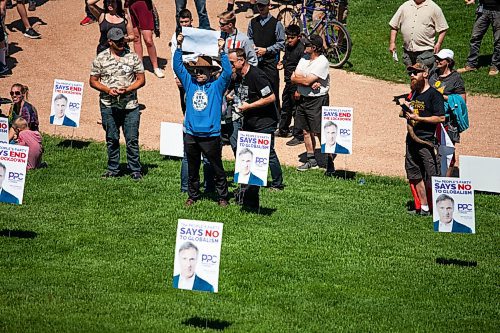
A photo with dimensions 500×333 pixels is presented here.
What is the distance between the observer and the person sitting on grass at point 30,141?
16828 mm

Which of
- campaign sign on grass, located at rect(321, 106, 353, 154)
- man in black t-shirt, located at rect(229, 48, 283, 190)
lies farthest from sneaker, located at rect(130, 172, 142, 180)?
campaign sign on grass, located at rect(321, 106, 353, 154)

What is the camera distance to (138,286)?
472 inches

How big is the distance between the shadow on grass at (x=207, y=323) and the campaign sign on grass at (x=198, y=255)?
551mm

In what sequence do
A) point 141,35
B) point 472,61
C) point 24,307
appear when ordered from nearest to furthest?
1. point 24,307
2. point 141,35
3. point 472,61

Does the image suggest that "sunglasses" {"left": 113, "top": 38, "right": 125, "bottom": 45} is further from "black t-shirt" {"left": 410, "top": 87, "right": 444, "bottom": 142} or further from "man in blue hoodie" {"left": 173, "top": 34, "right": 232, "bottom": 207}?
"black t-shirt" {"left": 410, "top": 87, "right": 444, "bottom": 142}

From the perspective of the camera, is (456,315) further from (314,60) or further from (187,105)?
(314,60)

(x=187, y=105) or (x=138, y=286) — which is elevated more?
(x=187, y=105)

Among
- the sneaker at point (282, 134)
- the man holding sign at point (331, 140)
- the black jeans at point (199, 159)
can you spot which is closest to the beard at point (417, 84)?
the man holding sign at point (331, 140)

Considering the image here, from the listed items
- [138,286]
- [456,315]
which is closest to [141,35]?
[138,286]

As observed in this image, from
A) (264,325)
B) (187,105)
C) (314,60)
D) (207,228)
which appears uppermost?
(314,60)

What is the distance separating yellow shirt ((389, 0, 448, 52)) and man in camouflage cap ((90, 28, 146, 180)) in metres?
4.92

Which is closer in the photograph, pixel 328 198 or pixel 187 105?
pixel 187 105

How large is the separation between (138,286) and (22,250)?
6.07 ft

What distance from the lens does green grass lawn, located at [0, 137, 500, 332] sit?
1114 cm
